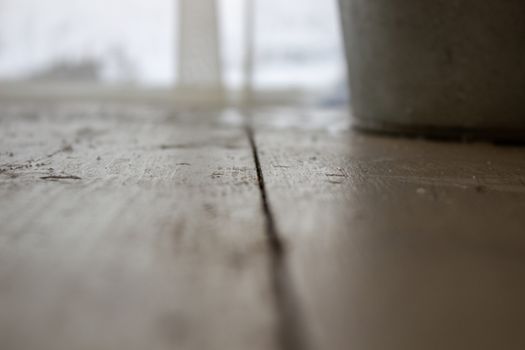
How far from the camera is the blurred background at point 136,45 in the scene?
258cm

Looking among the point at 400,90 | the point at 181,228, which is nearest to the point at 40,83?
the point at 400,90

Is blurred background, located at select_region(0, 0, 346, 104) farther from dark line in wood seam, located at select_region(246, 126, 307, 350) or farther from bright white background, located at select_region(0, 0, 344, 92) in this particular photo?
dark line in wood seam, located at select_region(246, 126, 307, 350)

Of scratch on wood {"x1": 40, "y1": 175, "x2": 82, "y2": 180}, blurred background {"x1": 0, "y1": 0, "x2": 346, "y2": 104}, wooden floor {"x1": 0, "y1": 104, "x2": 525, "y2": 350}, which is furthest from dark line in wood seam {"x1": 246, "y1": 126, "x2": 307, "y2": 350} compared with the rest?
blurred background {"x1": 0, "y1": 0, "x2": 346, "y2": 104}

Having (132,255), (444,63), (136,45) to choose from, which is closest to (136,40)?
(136,45)

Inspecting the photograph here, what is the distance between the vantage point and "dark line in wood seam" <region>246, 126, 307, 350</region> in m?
0.28

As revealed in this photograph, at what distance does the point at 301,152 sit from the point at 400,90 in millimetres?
339

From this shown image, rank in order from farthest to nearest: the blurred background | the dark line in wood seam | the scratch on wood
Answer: the blurred background → the scratch on wood → the dark line in wood seam

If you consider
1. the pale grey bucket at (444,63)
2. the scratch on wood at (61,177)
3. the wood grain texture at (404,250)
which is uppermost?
the pale grey bucket at (444,63)

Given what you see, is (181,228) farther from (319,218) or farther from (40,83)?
(40,83)

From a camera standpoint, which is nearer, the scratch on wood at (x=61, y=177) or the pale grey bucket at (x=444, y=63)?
the scratch on wood at (x=61, y=177)

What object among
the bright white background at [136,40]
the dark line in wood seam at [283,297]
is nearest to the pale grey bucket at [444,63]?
the dark line in wood seam at [283,297]

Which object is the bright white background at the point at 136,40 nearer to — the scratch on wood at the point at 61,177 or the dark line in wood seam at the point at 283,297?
the scratch on wood at the point at 61,177

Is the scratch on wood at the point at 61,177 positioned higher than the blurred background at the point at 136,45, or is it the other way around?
the blurred background at the point at 136,45

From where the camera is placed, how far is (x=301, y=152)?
91 cm
